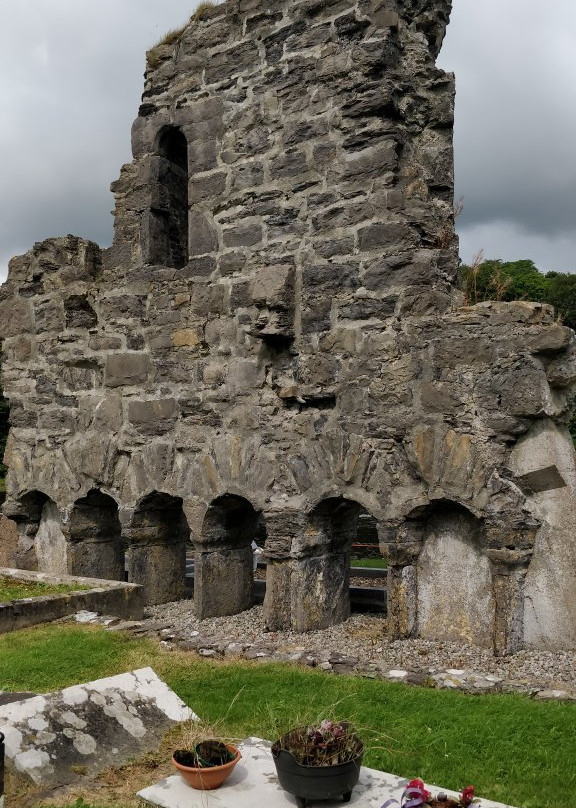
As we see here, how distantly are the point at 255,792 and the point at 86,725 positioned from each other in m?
1.04

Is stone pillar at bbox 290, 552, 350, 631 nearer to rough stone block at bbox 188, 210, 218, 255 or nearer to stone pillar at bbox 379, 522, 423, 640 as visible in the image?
stone pillar at bbox 379, 522, 423, 640

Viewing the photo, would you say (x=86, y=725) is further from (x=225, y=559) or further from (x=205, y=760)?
(x=225, y=559)

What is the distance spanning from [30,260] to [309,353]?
4343mm

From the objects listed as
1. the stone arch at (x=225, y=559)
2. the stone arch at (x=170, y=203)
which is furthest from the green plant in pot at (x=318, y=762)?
the stone arch at (x=170, y=203)

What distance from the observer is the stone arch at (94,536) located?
31.4ft

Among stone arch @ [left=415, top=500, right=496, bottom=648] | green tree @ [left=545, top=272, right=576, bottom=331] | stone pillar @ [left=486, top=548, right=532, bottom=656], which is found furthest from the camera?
green tree @ [left=545, top=272, right=576, bottom=331]

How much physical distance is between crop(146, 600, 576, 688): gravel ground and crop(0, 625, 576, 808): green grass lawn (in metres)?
0.61

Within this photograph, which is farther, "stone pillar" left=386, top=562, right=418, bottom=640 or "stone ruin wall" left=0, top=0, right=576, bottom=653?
"stone pillar" left=386, top=562, right=418, bottom=640

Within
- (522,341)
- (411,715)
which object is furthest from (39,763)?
(522,341)

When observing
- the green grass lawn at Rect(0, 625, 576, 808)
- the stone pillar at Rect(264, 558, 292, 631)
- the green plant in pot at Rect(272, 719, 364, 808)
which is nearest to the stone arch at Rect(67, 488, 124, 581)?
the green grass lawn at Rect(0, 625, 576, 808)

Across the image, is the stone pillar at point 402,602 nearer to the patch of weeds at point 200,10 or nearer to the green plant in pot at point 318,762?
the green plant in pot at point 318,762

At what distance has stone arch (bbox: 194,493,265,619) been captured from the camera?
8273mm

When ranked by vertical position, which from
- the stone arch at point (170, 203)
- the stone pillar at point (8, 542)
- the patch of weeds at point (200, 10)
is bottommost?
the stone pillar at point (8, 542)

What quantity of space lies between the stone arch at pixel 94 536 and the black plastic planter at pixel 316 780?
6.38m
